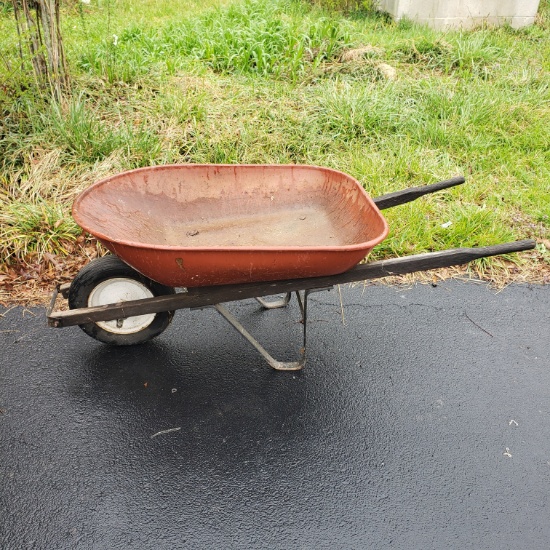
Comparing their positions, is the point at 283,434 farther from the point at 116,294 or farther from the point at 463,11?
the point at 463,11

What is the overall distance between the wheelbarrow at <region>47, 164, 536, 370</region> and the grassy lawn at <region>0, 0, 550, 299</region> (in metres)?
1.03

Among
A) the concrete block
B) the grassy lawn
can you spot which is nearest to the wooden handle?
the grassy lawn

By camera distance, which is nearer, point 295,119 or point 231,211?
point 231,211

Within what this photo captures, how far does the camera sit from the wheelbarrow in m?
2.25

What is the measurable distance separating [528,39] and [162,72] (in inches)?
205

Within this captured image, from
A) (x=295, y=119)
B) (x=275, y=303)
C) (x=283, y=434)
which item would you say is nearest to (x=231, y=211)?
(x=275, y=303)

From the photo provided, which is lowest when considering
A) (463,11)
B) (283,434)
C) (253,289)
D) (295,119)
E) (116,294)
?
(283,434)

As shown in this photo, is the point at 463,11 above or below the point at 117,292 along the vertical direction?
above

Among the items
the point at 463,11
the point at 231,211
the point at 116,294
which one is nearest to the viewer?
the point at 116,294

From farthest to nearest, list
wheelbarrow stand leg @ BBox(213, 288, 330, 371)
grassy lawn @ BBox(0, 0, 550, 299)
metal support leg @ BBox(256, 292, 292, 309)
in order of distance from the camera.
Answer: grassy lawn @ BBox(0, 0, 550, 299) → metal support leg @ BBox(256, 292, 292, 309) → wheelbarrow stand leg @ BBox(213, 288, 330, 371)

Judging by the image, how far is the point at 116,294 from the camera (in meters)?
2.73

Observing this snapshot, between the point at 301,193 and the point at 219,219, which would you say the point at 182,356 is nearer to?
the point at 219,219

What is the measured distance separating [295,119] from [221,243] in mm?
2603

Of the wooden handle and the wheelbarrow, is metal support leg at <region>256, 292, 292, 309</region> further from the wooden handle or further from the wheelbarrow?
the wooden handle
